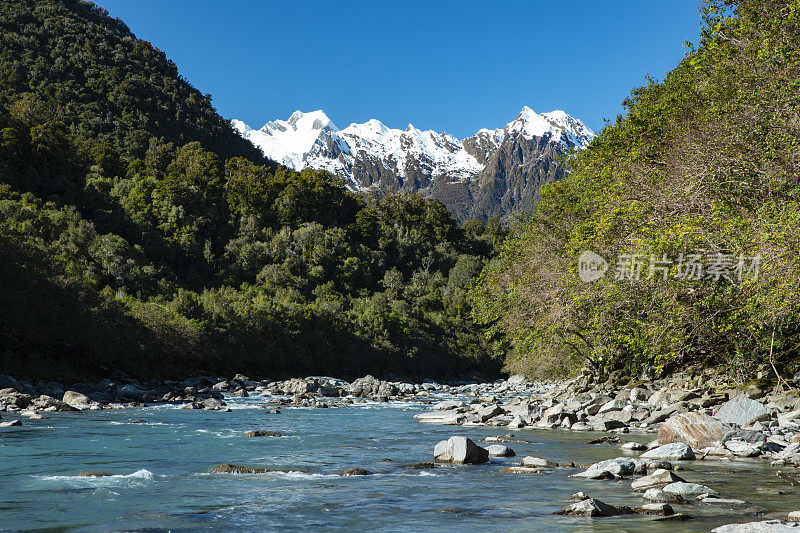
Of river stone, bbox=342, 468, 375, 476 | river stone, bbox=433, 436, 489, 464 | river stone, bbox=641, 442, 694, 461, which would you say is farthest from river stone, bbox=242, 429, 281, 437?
river stone, bbox=641, 442, 694, 461

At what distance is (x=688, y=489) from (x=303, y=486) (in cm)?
528

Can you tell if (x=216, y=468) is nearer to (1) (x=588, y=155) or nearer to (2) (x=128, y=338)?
(1) (x=588, y=155)

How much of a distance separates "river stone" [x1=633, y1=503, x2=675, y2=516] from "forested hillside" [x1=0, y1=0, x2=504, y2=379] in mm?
30428

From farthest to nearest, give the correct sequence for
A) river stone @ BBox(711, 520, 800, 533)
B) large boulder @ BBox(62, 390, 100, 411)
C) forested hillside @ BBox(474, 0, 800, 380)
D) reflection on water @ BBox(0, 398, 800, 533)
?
large boulder @ BBox(62, 390, 100, 411), forested hillside @ BBox(474, 0, 800, 380), reflection on water @ BBox(0, 398, 800, 533), river stone @ BBox(711, 520, 800, 533)

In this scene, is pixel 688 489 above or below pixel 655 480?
above

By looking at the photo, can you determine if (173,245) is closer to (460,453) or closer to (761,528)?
(460,453)

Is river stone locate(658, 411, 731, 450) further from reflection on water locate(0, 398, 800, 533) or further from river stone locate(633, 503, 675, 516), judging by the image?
river stone locate(633, 503, 675, 516)

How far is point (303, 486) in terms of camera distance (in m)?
8.51

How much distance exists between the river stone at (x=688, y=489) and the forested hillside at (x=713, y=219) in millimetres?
5768

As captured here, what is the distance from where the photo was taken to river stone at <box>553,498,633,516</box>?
6422 mm

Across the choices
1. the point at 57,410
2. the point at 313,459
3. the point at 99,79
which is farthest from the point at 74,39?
the point at 313,459

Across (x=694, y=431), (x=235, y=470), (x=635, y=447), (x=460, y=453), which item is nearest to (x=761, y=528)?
(x=460, y=453)

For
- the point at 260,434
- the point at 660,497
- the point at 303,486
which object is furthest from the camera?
the point at 260,434

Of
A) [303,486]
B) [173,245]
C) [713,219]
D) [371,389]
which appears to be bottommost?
Answer: [371,389]
